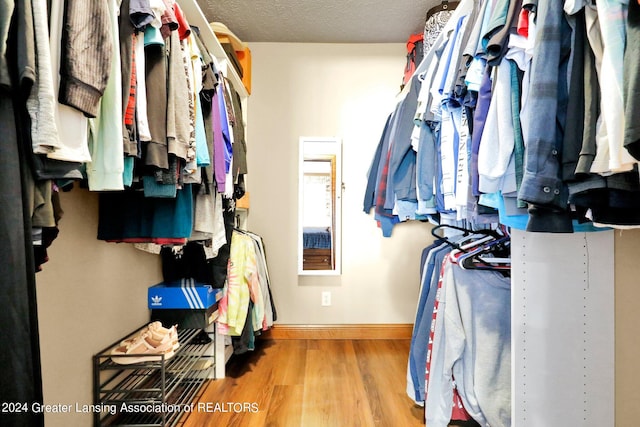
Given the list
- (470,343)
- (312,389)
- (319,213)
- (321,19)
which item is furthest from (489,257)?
(321,19)

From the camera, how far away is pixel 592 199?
667mm

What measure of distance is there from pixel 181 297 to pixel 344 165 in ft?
4.85

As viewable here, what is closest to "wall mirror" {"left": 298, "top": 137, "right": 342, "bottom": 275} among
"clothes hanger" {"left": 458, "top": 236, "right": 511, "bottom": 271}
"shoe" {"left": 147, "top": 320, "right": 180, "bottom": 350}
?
"shoe" {"left": 147, "top": 320, "right": 180, "bottom": 350}

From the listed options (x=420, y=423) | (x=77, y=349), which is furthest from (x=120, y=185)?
(x=420, y=423)

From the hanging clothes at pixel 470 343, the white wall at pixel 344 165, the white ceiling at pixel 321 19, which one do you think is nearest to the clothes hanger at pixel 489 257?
the hanging clothes at pixel 470 343

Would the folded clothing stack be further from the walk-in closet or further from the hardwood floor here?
the hardwood floor

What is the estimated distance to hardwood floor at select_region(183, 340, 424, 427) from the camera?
4.78ft

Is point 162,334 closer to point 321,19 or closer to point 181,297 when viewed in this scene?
point 181,297

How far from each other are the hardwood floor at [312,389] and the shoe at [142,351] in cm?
37

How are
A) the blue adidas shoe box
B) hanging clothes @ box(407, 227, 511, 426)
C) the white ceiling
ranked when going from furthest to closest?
1. the white ceiling
2. the blue adidas shoe box
3. hanging clothes @ box(407, 227, 511, 426)

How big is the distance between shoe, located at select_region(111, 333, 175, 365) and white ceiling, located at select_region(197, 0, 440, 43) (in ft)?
6.70

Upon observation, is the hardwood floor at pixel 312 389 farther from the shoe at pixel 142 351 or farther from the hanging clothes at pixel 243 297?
the shoe at pixel 142 351

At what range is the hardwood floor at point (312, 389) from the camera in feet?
4.78

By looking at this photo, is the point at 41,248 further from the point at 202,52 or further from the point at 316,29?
the point at 316,29
